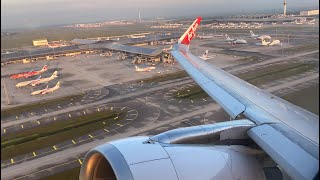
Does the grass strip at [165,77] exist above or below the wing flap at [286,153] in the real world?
below

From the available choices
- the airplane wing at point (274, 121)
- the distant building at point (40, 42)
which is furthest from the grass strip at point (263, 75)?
the distant building at point (40, 42)

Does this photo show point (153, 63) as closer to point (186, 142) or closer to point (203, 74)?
point (203, 74)

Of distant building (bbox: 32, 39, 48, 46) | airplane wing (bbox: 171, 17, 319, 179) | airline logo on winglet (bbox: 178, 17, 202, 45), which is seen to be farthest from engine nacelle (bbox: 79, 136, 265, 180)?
distant building (bbox: 32, 39, 48, 46)

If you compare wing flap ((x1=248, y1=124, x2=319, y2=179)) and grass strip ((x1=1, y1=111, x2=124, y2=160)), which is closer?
wing flap ((x1=248, y1=124, x2=319, y2=179))

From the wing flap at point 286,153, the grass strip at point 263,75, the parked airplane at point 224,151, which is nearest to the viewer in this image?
the wing flap at point 286,153

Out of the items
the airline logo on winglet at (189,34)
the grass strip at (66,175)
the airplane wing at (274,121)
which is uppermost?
the airline logo on winglet at (189,34)

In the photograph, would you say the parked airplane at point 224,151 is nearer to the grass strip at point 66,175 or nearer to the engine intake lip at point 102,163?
the engine intake lip at point 102,163

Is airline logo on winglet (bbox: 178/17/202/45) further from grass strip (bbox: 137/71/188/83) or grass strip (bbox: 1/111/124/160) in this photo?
grass strip (bbox: 137/71/188/83)

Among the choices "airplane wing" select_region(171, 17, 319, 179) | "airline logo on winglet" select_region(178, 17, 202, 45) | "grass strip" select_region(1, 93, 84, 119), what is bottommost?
"grass strip" select_region(1, 93, 84, 119)

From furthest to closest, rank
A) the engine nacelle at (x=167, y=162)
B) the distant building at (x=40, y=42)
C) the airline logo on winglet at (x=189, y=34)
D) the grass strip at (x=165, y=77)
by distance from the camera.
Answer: the distant building at (x=40, y=42), the grass strip at (x=165, y=77), the airline logo on winglet at (x=189, y=34), the engine nacelle at (x=167, y=162)
